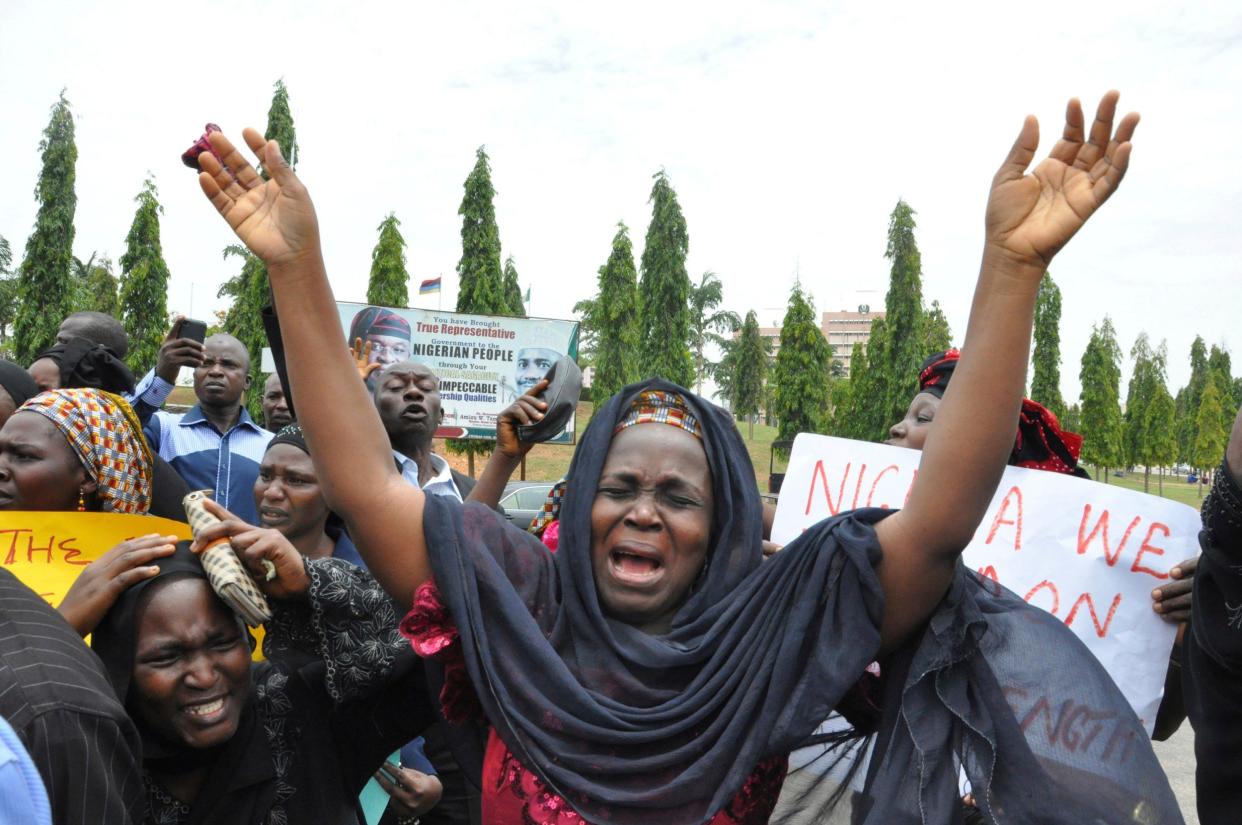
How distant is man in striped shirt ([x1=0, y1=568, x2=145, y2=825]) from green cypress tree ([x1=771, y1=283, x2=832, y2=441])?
24666mm

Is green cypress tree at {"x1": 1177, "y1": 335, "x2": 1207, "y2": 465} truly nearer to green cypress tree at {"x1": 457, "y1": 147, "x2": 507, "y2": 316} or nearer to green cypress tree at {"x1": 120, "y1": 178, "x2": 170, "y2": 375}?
green cypress tree at {"x1": 457, "y1": 147, "x2": 507, "y2": 316}

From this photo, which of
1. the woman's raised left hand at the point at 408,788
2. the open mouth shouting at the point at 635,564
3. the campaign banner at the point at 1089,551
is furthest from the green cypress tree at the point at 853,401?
the open mouth shouting at the point at 635,564

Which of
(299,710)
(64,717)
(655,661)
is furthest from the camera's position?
(299,710)

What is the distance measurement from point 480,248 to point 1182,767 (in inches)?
745

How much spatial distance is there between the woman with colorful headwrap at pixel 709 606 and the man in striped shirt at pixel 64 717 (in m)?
0.51

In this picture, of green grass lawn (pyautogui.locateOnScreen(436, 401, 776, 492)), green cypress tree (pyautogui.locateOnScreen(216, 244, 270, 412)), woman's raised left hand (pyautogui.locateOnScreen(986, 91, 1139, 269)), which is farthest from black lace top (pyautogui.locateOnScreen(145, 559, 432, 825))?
green grass lawn (pyautogui.locateOnScreen(436, 401, 776, 492))

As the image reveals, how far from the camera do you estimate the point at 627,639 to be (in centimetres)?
187

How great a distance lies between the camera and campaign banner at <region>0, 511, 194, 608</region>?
2.38 meters

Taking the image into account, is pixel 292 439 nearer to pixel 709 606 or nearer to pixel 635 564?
pixel 635 564

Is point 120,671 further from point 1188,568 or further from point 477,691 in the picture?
point 1188,568

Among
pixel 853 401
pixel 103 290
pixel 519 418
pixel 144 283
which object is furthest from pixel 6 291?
pixel 519 418

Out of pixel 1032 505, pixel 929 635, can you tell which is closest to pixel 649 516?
pixel 929 635

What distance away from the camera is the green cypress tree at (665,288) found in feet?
80.3

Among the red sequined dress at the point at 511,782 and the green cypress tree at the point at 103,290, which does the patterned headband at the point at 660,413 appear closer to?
the red sequined dress at the point at 511,782
